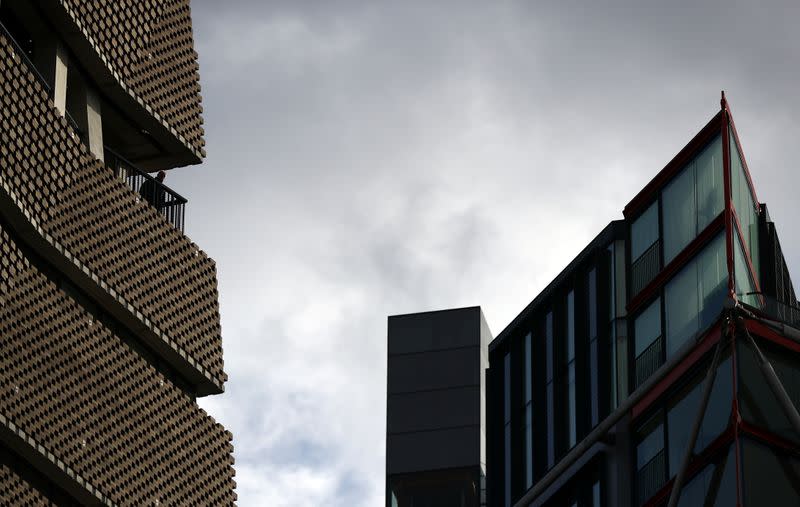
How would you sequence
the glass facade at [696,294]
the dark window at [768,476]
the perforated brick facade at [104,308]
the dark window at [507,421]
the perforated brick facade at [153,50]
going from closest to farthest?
the dark window at [768,476], the perforated brick facade at [104,308], the glass facade at [696,294], the perforated brick facade at [153,50], the dark window at [507,421]

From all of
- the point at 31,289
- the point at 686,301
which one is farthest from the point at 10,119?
the point at 686,301

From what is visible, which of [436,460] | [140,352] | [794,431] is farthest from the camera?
[436,460]

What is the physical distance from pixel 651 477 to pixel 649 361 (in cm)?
375

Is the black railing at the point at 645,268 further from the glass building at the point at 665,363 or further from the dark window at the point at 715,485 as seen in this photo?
the dark window at the point at 715,485

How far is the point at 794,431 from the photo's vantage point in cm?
5228

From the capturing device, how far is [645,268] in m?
62.1

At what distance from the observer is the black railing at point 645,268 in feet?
201

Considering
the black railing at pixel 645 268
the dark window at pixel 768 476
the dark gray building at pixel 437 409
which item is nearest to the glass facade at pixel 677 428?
the dark window at pixel 768 476

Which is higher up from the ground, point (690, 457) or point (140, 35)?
point (140, 35)

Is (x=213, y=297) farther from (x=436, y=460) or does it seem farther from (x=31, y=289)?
(x=436, y=460)

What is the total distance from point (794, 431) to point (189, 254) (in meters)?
23.7

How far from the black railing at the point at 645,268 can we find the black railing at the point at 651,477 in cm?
600

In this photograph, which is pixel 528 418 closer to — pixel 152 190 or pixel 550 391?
pixel 550 391

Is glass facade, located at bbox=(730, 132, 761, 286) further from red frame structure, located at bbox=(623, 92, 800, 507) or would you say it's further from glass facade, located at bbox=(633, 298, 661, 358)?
glass facade, located at bbox=(633, 298, 661, 358)
